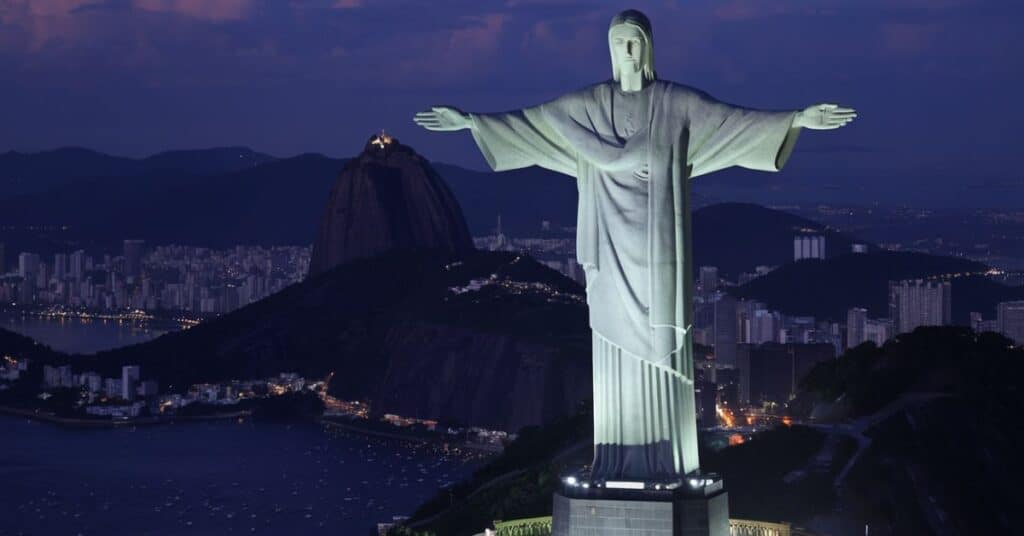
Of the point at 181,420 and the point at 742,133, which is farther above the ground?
the point at 742,133

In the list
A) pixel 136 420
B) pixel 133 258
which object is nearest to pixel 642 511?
pixel 136 420

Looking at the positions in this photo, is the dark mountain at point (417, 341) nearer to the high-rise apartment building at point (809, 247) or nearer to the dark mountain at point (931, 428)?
the high-rise apartment building at point (809, 247)

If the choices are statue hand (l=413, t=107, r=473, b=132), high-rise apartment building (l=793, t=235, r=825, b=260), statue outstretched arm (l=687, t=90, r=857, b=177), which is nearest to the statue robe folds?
statue outstretched arm (l=687, t=90, r=857, b=177)

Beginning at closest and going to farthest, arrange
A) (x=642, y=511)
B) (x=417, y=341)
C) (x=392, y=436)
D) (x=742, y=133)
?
(x=642, y=511), (x=742, y=133), (x=392, y=436), (x=417, y=341)

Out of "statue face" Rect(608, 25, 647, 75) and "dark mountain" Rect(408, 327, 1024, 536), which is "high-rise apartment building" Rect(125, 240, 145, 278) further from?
"statue face" Rect(608, 25, 647, 75)

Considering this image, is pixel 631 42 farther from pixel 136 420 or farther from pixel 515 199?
pixel 515 199

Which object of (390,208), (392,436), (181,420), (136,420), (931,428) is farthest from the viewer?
(390,208)
